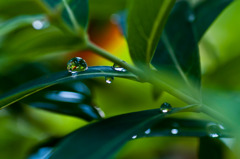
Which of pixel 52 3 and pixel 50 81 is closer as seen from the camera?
pixel 50 81

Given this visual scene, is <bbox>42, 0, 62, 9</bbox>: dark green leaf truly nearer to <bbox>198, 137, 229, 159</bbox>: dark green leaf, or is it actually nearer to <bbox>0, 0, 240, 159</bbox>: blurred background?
<bbox>0, 0, 240, 159</bbox>: blurred background

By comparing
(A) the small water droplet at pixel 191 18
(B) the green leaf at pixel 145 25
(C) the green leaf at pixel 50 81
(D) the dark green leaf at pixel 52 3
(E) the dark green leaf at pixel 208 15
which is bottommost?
(C) the green leaf at pixel 50 81

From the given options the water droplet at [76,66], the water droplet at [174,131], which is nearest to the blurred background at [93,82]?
the water droplet at [76,66]

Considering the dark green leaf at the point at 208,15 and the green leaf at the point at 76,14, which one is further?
the dark green leaf at the point at 208,15

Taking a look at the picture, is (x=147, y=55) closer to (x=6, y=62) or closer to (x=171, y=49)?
(x=171, y=49)

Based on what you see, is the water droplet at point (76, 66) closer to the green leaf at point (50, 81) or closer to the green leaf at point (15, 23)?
the green leaf at point (50, 81)

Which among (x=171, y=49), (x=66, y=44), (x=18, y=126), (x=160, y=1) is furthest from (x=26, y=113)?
(x=160, y=1)

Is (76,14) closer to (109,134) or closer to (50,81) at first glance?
(50,81)

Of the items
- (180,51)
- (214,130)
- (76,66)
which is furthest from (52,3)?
(214,130)
